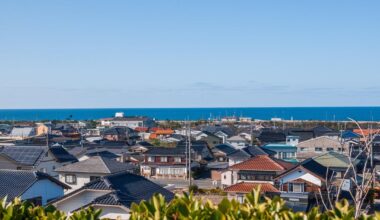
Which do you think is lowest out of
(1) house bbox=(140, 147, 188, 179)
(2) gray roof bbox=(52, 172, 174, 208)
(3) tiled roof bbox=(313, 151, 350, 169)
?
(1) house bbox=(140, 147, 188, 179)

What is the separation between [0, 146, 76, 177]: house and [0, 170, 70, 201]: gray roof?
1015cm

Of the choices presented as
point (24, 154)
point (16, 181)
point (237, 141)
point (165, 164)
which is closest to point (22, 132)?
point (237, 141)

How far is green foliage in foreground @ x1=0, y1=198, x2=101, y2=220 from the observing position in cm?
518

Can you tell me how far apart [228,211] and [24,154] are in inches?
1116

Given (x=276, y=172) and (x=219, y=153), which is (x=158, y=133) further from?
(x=276, y=172)

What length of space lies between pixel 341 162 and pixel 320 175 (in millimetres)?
8116

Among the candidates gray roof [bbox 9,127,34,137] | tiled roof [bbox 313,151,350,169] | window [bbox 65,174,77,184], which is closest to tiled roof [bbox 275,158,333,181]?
tiled roof [bbox 313,151,350,169]

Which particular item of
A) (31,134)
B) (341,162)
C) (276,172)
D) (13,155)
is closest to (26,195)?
(13,155)

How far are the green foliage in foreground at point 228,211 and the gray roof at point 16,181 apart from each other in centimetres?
1482

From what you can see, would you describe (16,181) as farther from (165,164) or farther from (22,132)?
(22,132)

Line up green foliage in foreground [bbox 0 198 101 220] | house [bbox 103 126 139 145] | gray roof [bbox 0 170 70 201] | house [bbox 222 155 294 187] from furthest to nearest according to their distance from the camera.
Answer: house [bbox 103 126 139 145], house [bbox 222 155 294 187], gray roof [bbox 0 170 70 201], green foliage in foreground [bbox 0 198 101 220]

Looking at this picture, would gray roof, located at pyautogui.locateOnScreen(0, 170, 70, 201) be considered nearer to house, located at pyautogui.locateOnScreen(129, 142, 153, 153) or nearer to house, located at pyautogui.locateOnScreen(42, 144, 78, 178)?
house, located at pyautogui.locateOnScreen(42, 144, 78, 178)

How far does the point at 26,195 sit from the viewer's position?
62.2 ft

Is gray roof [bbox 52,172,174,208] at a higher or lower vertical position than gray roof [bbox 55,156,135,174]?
higher
